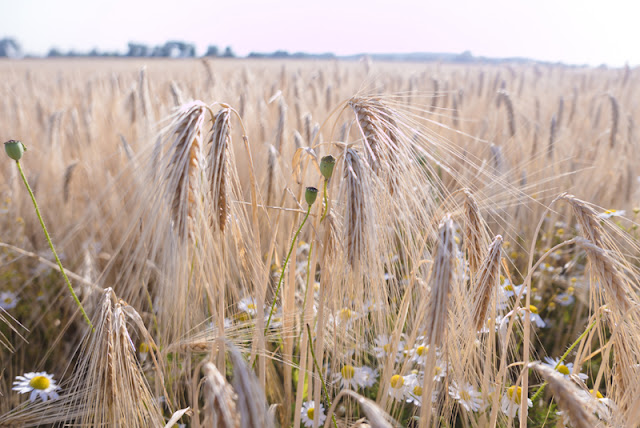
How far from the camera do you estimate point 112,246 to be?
2025 millimetres

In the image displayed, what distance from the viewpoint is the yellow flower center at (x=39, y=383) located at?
1.27 metres

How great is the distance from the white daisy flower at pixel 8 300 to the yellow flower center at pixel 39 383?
0.56m

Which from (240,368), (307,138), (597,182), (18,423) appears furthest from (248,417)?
(597,182)

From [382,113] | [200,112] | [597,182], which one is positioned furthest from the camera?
[597,182]

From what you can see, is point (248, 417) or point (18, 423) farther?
point (18, 423)

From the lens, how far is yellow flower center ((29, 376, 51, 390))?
50.1 inches

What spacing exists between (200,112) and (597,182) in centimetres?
248

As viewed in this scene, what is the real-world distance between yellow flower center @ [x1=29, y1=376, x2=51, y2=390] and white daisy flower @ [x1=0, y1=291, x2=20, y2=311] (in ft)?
1.82

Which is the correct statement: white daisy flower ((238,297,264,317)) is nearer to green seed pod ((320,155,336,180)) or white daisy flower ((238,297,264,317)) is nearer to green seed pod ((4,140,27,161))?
green seed pod ((320,155,336,180))

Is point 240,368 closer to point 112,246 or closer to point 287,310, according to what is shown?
point 287,310

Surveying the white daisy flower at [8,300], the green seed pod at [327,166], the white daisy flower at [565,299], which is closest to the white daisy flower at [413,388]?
the green seed pod at [327,166]

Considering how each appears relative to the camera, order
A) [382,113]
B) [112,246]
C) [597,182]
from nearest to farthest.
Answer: [382,113], [112,246], [597,182]

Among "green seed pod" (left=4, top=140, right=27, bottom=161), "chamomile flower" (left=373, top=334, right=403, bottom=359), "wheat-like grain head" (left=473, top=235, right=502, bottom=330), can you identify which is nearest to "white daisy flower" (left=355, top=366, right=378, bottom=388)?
"chamomile flower" (left=373, top=334, right=403, bottom=359)

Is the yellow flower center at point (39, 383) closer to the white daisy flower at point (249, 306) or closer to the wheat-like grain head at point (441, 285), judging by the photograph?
the white daisy flower at point (249, 306)
